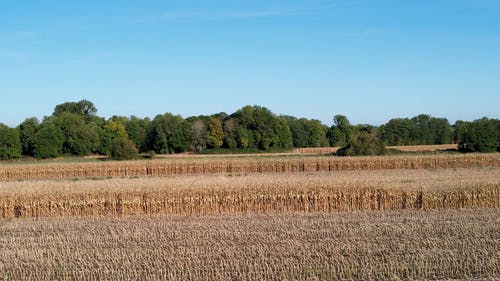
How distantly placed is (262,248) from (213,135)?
7570 cm

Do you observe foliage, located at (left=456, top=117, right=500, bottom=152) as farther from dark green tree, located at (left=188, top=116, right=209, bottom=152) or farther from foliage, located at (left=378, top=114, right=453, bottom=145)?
dark green tree, located at (left=188, top=116, right=209, bottom=152)

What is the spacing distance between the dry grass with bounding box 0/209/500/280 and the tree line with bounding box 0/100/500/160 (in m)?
43.7

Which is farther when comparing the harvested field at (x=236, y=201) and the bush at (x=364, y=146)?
the bush at (x=364, y=146)

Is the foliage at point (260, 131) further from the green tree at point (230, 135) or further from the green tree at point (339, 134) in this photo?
the green tree at point (339, 134)

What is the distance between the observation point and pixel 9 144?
77375 mm

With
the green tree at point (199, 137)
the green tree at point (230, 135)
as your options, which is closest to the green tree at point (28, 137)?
the green tree at point (199, 137)

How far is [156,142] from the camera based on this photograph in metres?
86.4

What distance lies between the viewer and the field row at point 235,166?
4506 centimetres

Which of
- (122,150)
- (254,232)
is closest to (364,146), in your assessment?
(122,150)

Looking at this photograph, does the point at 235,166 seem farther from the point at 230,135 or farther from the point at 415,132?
the point at 415,132

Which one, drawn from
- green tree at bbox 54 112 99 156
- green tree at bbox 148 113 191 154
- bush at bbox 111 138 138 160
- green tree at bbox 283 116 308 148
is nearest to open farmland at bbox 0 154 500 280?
bush at bbox 111 138 138 160

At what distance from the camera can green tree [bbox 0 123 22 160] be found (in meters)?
76.5

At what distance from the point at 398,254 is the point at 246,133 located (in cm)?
7614

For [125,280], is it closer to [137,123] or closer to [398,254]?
[398,254]
